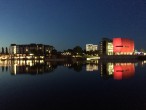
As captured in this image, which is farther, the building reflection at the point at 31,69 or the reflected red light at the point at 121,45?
the reflected red light at the point at 121,45

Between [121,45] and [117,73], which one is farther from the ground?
[121,45]

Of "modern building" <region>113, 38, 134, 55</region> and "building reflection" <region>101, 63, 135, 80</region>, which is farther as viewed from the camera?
"modern building" <region>113, 38, 134, 55</region>

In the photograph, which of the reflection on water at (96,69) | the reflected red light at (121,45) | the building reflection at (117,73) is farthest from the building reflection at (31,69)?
the reflected red light at (121,45)

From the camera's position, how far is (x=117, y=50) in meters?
124

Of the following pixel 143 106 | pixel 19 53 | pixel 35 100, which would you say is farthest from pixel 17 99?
pixel 19 53

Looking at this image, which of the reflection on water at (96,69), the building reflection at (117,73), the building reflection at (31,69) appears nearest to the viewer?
the building reflection at (117,73)

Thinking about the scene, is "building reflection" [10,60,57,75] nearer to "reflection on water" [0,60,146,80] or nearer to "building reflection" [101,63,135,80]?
"reflection on water" [0,60,146,80]

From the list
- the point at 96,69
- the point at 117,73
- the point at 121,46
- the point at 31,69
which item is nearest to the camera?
the point at 117,73

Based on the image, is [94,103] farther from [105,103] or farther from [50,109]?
[50,109]

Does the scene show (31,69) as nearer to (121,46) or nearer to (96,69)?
(96,69)

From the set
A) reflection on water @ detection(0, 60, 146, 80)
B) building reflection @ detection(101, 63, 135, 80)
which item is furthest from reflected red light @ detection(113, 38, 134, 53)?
building reflection @ detection(101, 63, 135, 80)

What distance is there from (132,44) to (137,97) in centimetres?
11668

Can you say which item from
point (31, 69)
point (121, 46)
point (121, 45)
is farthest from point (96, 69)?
point (121, 46)

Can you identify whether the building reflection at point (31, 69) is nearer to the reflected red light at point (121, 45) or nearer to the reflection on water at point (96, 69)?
the reflection on water at point (96, 69)
